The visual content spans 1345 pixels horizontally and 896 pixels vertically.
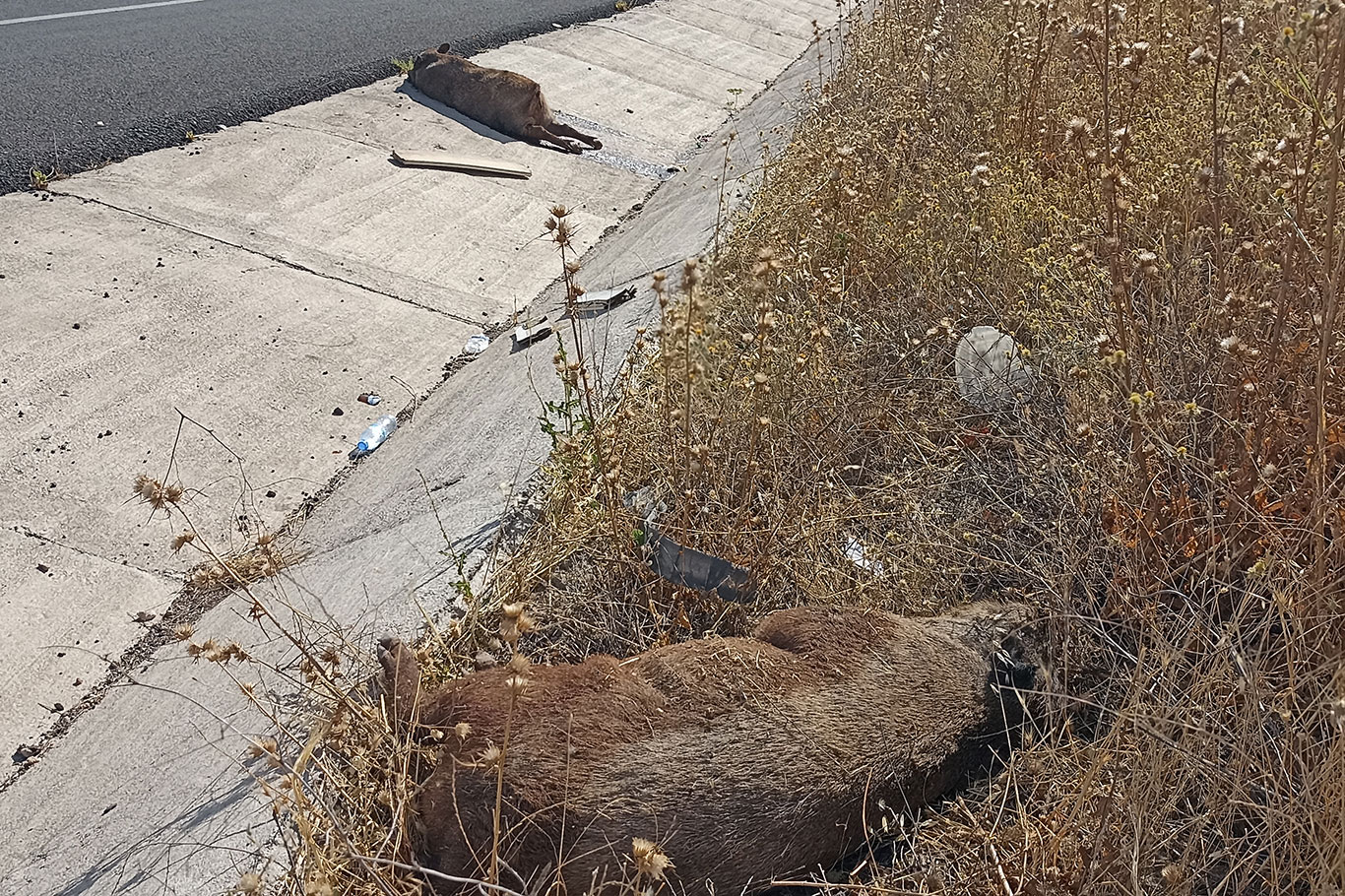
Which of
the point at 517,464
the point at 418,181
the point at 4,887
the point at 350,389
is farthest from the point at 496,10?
the point at 4,887

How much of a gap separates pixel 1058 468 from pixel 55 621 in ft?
9.74

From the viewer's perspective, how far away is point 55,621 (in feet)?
10.7

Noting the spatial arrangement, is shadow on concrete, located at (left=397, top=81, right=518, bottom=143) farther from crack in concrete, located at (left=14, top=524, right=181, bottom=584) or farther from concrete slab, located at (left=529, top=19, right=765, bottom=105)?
crack in concrete, located at (left=14, top=524, right=181, bottom=584)

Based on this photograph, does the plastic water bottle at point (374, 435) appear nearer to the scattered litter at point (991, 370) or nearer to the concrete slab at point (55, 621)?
the concrete slab at point (55, 621)

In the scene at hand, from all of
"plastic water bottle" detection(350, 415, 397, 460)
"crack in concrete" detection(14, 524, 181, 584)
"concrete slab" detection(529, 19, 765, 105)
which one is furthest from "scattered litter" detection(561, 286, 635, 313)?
"concrete slab" detection(529, 19, 765, 105)

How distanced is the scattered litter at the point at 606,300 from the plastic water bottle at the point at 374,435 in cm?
120

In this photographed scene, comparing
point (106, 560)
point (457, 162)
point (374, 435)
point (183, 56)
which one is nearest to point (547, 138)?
point (457, 162)

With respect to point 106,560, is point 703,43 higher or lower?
higher

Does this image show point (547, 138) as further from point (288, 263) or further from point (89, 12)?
point (89, 12)

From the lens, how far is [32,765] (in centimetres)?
289

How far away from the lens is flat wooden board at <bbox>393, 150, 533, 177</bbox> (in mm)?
6648

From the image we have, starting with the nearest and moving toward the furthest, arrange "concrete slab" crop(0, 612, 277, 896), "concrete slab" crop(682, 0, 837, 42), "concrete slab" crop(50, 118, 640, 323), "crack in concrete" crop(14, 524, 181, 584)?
"concrete slab" crop(0, 612, 277, 896), "crack in concrete" crop(14, 524, 181, 584), "concrete slab" crop(50, 118, 640, 323), "concrete slab" crop(682, 0, 837, 42)

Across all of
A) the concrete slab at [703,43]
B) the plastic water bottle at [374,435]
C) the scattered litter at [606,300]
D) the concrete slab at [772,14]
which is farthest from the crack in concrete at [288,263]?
the concrete slab at [772,14]

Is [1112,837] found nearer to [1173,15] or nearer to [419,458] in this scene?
[419,458]
